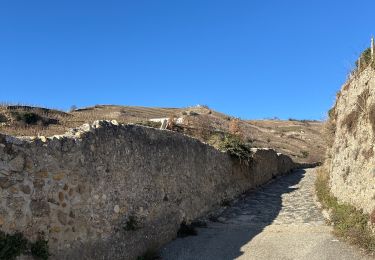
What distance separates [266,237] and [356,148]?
4.42m

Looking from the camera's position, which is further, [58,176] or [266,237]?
[266,237]

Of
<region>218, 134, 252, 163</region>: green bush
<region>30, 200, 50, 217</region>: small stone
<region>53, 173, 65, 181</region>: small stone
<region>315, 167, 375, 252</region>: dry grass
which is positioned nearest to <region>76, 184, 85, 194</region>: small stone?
<region>53, 173, 65, 181</region>: small stone

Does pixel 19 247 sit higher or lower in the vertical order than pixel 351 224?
lower

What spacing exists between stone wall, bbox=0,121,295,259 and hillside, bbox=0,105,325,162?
1737mm

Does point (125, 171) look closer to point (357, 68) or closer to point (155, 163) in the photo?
point (155, 163)

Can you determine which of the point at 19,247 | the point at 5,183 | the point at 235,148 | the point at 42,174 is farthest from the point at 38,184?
the point at 235,148

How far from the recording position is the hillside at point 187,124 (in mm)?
14242

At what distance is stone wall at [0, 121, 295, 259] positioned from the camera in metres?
7.65

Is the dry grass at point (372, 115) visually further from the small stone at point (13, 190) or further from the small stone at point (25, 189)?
the small stone at point (13, 190)

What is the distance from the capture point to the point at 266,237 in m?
12.4

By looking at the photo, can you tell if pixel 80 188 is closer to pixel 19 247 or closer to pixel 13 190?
pixel 13 190

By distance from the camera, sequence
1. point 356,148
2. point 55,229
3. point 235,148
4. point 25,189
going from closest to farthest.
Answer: point 25,189, point 55,229, point 356,148, point 235,148

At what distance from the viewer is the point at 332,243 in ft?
37.2

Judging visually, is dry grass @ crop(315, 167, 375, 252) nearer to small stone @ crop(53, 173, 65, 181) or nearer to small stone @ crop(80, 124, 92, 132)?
small stone @ crop(80, 124, 92, 132)
